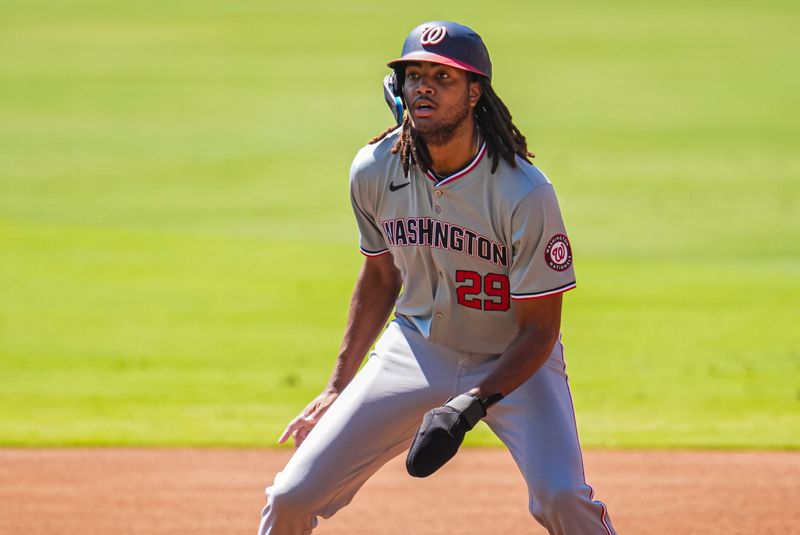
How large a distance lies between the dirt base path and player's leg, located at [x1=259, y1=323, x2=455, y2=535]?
201 centimetres

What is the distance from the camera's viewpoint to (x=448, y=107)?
4.58 m

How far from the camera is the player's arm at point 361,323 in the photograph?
4809mm

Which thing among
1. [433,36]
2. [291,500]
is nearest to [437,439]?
[291,500]

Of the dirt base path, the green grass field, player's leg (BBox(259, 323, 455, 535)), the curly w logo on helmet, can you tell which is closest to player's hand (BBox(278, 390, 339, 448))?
player's leg (BBox(259, 323, 455, 535))

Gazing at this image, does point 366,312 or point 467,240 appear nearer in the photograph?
point 467,240

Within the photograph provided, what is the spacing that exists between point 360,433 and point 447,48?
53.0 inches

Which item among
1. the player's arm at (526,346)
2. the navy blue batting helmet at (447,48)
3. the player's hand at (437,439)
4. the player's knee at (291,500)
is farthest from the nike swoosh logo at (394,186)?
the player's knee at (291,500)

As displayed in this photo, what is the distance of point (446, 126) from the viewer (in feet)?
15.1

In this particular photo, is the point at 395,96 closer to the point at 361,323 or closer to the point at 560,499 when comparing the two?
the point at 361,323

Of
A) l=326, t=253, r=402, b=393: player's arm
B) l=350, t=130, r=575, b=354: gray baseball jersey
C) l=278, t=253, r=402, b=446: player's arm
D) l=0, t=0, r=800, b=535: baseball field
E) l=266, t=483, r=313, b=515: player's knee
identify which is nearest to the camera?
l=266, t=483, r=313, b=515: player's knee

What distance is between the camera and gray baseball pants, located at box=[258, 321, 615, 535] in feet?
14.2

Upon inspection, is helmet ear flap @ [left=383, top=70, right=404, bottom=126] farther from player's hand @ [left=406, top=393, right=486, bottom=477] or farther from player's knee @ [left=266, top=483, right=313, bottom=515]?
player's knee @ [left=266, top=483, right=313, bottom=515]

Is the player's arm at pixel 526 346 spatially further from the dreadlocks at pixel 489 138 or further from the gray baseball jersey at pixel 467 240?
the dreadlocks at pixel 489 138

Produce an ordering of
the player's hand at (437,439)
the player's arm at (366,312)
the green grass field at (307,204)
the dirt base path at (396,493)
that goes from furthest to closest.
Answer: the green grass field at (307,204) → the dirt base path at (396,493) → the player's arm at (366,312) → the player's hand at (437,439)
